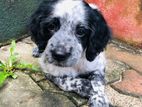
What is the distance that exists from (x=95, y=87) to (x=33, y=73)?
2.66 ft

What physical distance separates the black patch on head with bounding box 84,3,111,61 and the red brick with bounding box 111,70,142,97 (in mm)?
531

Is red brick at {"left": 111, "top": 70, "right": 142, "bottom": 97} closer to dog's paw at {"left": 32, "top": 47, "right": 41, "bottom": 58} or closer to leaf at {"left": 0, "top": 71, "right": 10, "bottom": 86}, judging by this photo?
dog's paw at {"left": 32, "top": 47, "right": 41, "bottom": 58}

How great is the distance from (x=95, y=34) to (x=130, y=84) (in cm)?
85

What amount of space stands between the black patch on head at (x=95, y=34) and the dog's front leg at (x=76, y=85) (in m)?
0.25

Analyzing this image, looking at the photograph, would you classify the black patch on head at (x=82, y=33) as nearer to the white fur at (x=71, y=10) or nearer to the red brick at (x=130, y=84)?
the white fur at (x=71, y=10)

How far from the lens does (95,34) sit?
3928 mm

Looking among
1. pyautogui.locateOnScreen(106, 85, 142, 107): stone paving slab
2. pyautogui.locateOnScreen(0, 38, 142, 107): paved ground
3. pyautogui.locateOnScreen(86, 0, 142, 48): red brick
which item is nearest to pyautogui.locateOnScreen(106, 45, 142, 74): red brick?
pyautogui.locateOnScreen(0, 38, 142, 107): paved ground

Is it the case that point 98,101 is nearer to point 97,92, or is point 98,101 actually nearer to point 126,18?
point 97,92

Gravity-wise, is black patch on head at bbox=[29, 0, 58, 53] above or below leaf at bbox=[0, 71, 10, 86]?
above

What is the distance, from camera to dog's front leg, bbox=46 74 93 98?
4023 millimetres

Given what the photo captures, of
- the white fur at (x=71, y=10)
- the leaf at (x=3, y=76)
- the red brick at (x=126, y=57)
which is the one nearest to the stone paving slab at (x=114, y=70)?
the red brick at (x=126, y=57)

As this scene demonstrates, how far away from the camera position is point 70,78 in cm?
416

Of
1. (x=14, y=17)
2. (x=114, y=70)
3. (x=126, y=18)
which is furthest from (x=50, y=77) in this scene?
(x=126, y=18)

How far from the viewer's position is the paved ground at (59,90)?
3969 millimetres
